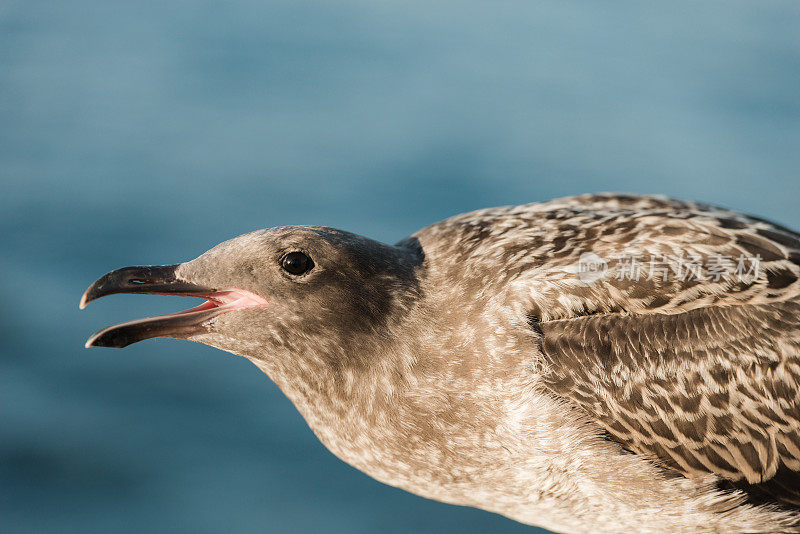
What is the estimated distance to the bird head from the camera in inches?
140

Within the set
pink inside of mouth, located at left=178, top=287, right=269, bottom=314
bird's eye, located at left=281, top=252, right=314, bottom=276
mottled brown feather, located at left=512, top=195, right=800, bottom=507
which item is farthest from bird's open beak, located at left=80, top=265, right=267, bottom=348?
mottled brown feather, located at left=512, top=195, right=800, bottom=507

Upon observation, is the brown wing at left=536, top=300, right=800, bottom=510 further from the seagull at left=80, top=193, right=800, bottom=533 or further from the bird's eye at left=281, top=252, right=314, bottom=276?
the bird's eye at left=281, top=252, right=314, bottom=276

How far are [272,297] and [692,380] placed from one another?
181cm

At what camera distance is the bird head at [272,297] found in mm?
3551

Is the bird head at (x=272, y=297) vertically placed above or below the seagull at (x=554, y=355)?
above

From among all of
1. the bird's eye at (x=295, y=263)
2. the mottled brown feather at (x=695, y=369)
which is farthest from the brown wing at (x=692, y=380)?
the bird's eye at (x=295, y=263)

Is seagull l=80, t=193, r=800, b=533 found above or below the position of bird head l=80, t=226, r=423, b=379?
below

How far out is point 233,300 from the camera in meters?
3.65

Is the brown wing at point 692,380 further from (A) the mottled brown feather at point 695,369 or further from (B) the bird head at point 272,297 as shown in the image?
(B) the bird head at point 272,297

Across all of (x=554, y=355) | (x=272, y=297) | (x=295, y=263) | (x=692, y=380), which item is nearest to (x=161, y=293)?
(x=272, y=297)

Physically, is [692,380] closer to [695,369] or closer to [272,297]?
[695,369]

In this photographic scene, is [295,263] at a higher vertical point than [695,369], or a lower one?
higher

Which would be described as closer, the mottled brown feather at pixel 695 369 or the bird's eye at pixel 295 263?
the mottled brown feather at pixel 695 369

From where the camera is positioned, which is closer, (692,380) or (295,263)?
(692,380)
